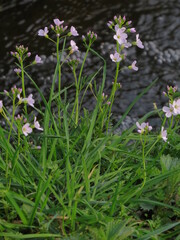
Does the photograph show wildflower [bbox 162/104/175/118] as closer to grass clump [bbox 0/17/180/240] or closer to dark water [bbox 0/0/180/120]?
grass clump [bbox 0/17/180/240]

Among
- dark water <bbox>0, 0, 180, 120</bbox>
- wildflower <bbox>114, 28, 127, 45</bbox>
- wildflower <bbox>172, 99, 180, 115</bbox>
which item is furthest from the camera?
dark water <bbox>0, 0, 180, 120</bbox>

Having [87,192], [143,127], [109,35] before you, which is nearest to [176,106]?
[143,127]

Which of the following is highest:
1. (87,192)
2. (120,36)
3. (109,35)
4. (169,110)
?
(120,36)

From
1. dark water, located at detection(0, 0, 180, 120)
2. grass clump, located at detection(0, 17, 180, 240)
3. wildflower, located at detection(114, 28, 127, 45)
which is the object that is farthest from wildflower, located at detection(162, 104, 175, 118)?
dark water, located at detection(0, 0, 180, 120)

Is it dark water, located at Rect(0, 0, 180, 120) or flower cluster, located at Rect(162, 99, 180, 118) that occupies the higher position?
flower cluster, located at Rect(162, 99, 180, 118)

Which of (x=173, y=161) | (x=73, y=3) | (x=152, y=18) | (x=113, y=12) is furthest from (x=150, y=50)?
(x=173, y=161)

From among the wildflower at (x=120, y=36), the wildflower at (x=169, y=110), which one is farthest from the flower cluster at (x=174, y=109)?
the wildflower at (x=120, y=36)

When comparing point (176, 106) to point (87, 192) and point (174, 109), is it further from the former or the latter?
point (87, 192)

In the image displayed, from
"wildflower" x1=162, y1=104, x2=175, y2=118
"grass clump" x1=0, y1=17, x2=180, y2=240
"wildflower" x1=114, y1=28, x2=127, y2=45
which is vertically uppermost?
"wildflower" x1=114, y1=28, x2=127, y2=45
